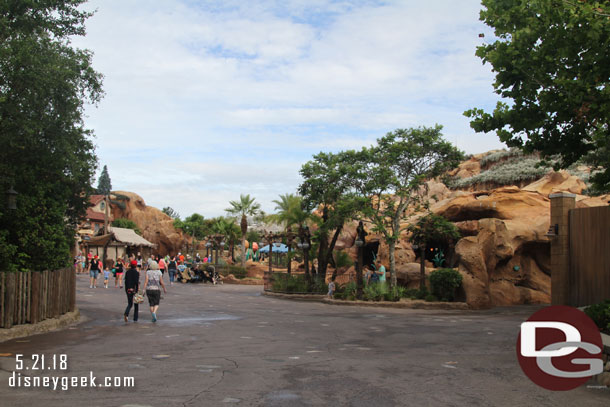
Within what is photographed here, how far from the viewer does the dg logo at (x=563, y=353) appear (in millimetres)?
7941

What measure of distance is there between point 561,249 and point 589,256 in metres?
1.74

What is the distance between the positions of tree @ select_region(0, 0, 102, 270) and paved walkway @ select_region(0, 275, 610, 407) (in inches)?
101

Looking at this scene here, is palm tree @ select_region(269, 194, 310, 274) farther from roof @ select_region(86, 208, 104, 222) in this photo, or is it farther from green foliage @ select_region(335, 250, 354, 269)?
roof @ select_region(86, 208, 104, 222)

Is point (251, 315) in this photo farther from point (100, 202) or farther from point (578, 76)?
point (100, 202)

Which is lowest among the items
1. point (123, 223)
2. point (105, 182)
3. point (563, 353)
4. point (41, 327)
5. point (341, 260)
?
point (41, 327)

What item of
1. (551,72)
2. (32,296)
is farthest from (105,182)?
(551,72)

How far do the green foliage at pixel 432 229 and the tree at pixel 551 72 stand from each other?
12.7 m

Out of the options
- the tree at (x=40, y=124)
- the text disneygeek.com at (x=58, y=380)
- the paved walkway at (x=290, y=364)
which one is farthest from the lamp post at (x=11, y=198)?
the text disneygeek.com at (x=58, y=380)

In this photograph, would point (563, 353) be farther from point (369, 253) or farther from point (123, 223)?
point (123, 223)

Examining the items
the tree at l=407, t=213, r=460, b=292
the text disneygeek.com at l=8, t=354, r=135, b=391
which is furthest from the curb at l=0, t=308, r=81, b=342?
the tree at l=407, t=213, r=460, b=292

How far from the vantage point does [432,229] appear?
84.3 ft

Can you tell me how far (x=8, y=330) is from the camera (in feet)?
38.7

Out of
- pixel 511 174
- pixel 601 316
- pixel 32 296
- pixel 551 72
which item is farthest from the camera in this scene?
pixel 511 174

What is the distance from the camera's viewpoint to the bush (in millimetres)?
23469
